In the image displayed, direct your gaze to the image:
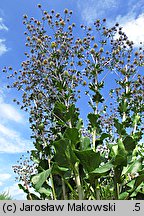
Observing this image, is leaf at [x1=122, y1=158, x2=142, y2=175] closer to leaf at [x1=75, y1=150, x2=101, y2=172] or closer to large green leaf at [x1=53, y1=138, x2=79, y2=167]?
leaf at [x1=75, y1=150, x2=101, y2=172]

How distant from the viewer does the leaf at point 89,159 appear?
450 centimetres

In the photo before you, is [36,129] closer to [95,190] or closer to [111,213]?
[95,190]

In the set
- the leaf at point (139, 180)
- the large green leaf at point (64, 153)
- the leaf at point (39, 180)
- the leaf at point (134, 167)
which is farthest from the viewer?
the leaf at point (134, 167)

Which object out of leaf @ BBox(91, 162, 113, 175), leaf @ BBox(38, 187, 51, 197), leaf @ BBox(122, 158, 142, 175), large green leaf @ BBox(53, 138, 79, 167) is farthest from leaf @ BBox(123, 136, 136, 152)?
leaf @ BBox(38, 187, 51, 197)

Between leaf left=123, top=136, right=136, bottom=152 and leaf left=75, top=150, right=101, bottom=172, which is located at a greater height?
leaf left=123, top=136, right=136, bottom=152

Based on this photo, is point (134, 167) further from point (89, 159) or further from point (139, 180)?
point (89, 159)

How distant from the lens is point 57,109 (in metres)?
5.84

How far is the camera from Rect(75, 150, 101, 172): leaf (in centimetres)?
450

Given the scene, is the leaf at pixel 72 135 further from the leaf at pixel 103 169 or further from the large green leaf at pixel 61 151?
the leaf at pixel 103 169

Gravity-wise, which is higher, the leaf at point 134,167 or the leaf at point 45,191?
the leaf at point 134,167

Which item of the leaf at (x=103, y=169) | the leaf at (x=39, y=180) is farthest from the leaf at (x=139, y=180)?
the leaf at (x=39, y=180)

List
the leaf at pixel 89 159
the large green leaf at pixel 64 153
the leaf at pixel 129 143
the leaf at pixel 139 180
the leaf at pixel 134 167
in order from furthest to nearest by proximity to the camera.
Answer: the leaf at pixel 129 143 < the leaf at pixel 134 167 < the leaf at pixel 139 180 < the large green leaf at pixel 64 153 < the leaf at pixel 89 159

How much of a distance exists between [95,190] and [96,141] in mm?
973

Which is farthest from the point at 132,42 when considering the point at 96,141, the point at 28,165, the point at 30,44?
the point at 28,165
